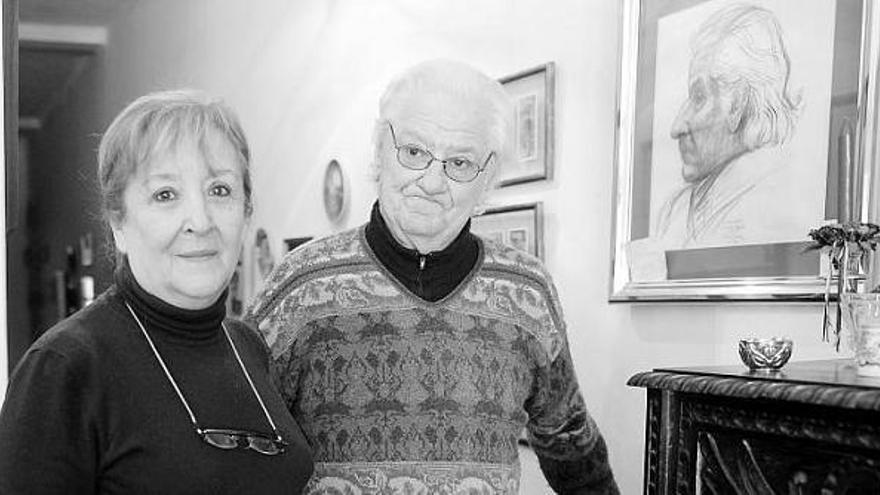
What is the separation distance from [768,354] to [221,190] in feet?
2.71

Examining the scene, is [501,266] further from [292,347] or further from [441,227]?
[292,347]

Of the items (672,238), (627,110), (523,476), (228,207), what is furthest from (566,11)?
(228,207)

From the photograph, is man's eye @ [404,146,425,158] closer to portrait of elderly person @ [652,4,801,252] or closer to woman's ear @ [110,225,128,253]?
woman's ear @ [110,225,128,253]

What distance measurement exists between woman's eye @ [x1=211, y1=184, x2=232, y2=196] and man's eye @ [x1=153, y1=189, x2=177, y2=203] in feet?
0.19

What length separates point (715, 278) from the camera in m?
2.05

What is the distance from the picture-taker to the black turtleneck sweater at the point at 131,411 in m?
1.10

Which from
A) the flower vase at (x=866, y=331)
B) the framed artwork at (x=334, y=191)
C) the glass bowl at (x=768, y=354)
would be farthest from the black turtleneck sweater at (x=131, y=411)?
the framed artwork at (x=334, y=191)

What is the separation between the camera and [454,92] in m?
1.70

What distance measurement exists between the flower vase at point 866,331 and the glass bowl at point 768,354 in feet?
0.31

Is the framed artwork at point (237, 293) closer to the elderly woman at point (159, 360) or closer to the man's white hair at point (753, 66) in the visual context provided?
the man's white hair at point (753, 66)

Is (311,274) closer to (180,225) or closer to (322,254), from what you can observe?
(322,254)

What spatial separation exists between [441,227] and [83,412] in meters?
0.75

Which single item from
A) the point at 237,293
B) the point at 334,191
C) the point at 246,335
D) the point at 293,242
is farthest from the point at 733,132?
the point at 237,293

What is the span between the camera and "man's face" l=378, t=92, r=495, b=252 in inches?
66.7
